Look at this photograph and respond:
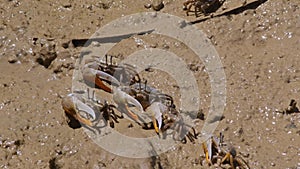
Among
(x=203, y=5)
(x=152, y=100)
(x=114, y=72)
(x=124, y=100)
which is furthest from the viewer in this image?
(x=203, y=5)

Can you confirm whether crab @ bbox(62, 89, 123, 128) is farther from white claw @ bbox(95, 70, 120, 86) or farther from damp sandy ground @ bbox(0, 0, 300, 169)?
white claw @ bbox(95, 70, 120, 86)

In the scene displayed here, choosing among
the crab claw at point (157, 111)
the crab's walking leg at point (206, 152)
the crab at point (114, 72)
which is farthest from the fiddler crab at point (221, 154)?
the crab at point (114, 72)

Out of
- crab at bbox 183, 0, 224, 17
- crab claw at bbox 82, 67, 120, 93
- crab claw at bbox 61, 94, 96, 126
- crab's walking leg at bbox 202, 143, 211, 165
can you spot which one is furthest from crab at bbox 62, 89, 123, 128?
crab at bbox 183, 0, 224, 17

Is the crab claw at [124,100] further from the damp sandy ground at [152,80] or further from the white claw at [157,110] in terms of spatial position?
the damp sandy ground at [152,80]

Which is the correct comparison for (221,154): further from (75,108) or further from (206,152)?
(75,108)

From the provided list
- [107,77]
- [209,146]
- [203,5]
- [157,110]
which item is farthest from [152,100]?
[203,5]

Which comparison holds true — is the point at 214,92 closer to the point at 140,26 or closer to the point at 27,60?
the point at 140,26

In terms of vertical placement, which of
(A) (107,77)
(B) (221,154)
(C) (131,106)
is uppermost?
(A) (107,77)
